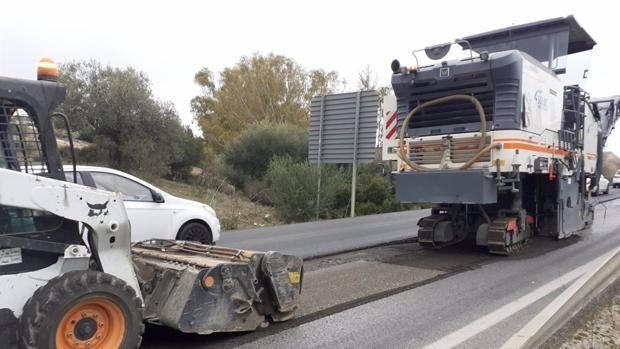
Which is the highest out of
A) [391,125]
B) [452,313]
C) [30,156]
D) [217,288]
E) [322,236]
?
[391,125]

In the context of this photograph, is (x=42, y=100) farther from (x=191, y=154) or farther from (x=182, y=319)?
(x=191, y=154)

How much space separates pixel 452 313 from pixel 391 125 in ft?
15.9

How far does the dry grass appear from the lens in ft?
52.4

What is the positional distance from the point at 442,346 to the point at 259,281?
5.45 feet

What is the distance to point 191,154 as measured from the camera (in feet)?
90.5

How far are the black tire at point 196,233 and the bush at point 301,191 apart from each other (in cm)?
932

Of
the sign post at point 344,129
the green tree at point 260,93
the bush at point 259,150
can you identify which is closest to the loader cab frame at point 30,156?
the sign post at point 344,129

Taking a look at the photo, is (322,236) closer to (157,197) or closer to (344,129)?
(157,197)

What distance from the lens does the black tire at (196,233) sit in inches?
339

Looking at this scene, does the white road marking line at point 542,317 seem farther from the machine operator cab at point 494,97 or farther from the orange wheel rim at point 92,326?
the orange wheel rim at point 92,326

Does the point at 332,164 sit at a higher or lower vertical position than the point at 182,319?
higher

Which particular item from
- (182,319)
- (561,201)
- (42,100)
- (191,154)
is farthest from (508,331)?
(191,154)

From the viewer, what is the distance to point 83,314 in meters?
3.74

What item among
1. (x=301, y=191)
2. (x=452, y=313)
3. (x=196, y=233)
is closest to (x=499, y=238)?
(x=452, y=313)
